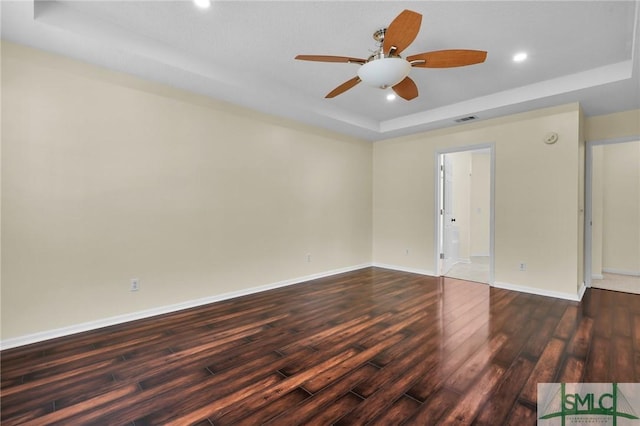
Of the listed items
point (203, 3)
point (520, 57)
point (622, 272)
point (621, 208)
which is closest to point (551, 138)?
point (520, 57)

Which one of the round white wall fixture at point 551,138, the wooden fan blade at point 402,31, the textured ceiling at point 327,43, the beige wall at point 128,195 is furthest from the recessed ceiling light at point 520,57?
the beige wall at point 128,195

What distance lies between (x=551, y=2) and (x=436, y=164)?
2.95m

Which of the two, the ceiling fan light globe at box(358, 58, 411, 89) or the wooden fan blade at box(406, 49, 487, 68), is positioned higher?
the wooden fan blade at box(406, 49, 487, 68)

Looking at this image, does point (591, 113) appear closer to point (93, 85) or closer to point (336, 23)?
point (336, 23)

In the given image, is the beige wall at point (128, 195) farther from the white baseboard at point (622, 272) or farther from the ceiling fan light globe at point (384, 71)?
the white baseboard at point (622, 272)

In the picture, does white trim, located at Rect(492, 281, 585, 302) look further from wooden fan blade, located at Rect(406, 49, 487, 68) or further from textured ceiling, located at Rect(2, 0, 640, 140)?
wooden fan blade, located at Rect(406, 49, 487, 68)

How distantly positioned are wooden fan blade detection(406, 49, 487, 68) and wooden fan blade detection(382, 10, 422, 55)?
189 mm

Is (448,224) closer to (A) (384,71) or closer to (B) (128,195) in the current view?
(A) (384,71)

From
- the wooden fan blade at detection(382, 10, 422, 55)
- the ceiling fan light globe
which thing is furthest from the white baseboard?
the wooden fan blade at detection(382, 10, 422, 55)

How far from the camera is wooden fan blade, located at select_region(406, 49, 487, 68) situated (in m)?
2.17

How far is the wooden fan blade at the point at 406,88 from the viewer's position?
278cm

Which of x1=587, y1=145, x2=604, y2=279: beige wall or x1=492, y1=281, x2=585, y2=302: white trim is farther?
x1=587, y1=145, x2=604, y2=279: beige wall

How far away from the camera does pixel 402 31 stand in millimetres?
1974

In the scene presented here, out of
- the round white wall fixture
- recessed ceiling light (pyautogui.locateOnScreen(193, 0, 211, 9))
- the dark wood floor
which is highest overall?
recessed ceiling light (pyautogui.locateOnScreen(193, 0, 211, 9))
